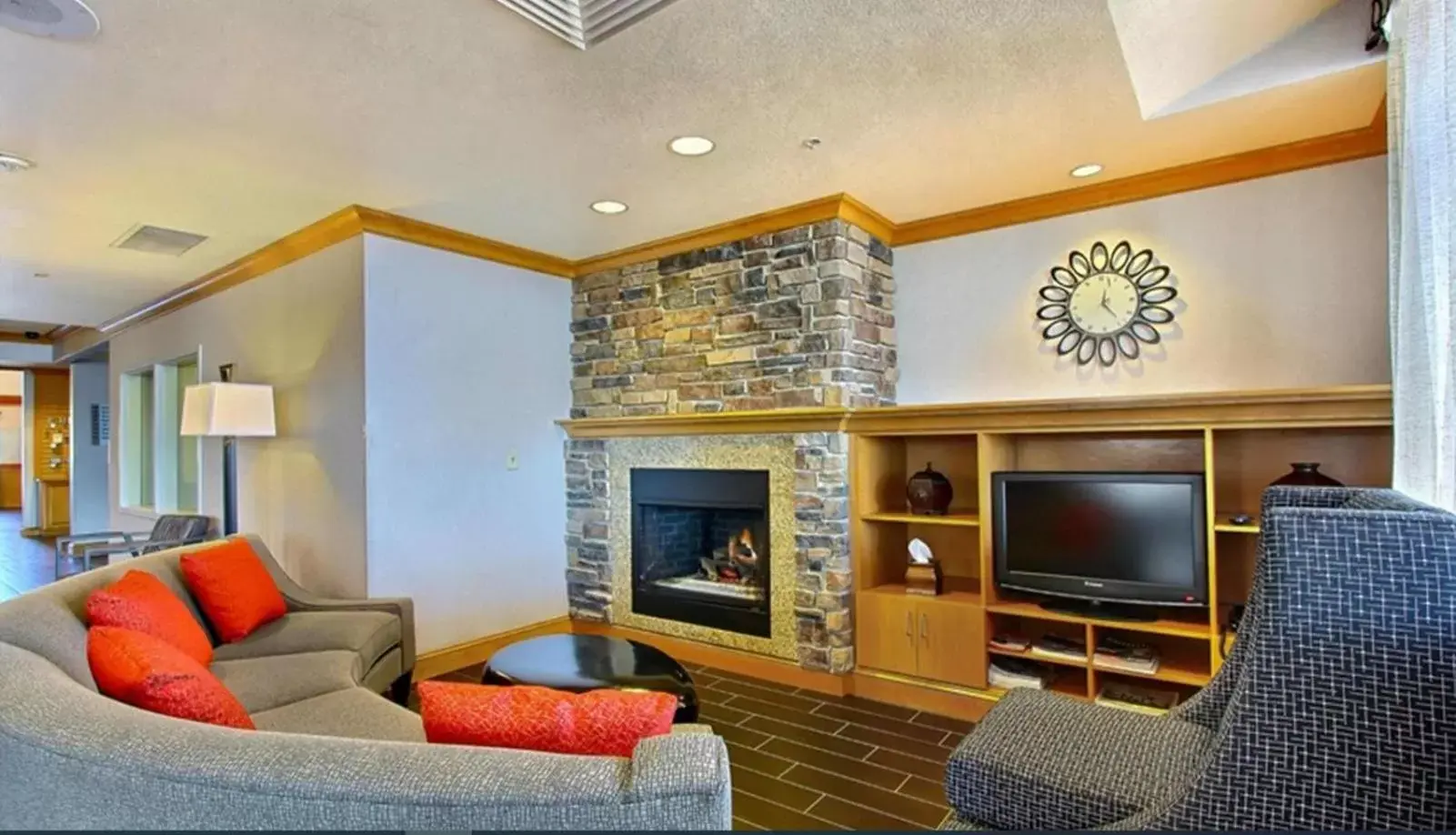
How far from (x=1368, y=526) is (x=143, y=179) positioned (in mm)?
4155

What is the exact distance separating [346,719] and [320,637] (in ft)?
2.90

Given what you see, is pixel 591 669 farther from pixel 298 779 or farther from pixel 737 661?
pixel 298 779

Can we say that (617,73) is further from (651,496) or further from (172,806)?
(651,496)

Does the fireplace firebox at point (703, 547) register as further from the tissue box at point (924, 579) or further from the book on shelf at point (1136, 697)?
the book on shelf at point (1136, 697)

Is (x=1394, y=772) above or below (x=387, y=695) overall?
above

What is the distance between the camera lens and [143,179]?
3.06m

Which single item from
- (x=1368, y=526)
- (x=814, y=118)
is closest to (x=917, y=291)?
(x=814, y=118)

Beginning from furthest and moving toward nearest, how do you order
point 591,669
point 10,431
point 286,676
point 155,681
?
1. point 10,431
2. point 591,669
3. point 286,676
4. point 155,681

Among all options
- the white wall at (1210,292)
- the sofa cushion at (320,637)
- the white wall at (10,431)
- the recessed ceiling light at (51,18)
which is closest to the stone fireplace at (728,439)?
the white wall at (1210,292)

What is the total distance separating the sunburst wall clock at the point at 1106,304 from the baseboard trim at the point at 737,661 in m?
1.99

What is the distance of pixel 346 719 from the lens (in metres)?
2.09

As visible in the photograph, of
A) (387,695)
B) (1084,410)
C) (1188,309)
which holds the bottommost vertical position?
(387,695)

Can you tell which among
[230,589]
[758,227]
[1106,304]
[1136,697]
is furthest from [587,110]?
[1136,697]

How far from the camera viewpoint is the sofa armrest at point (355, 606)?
10.5 ft
